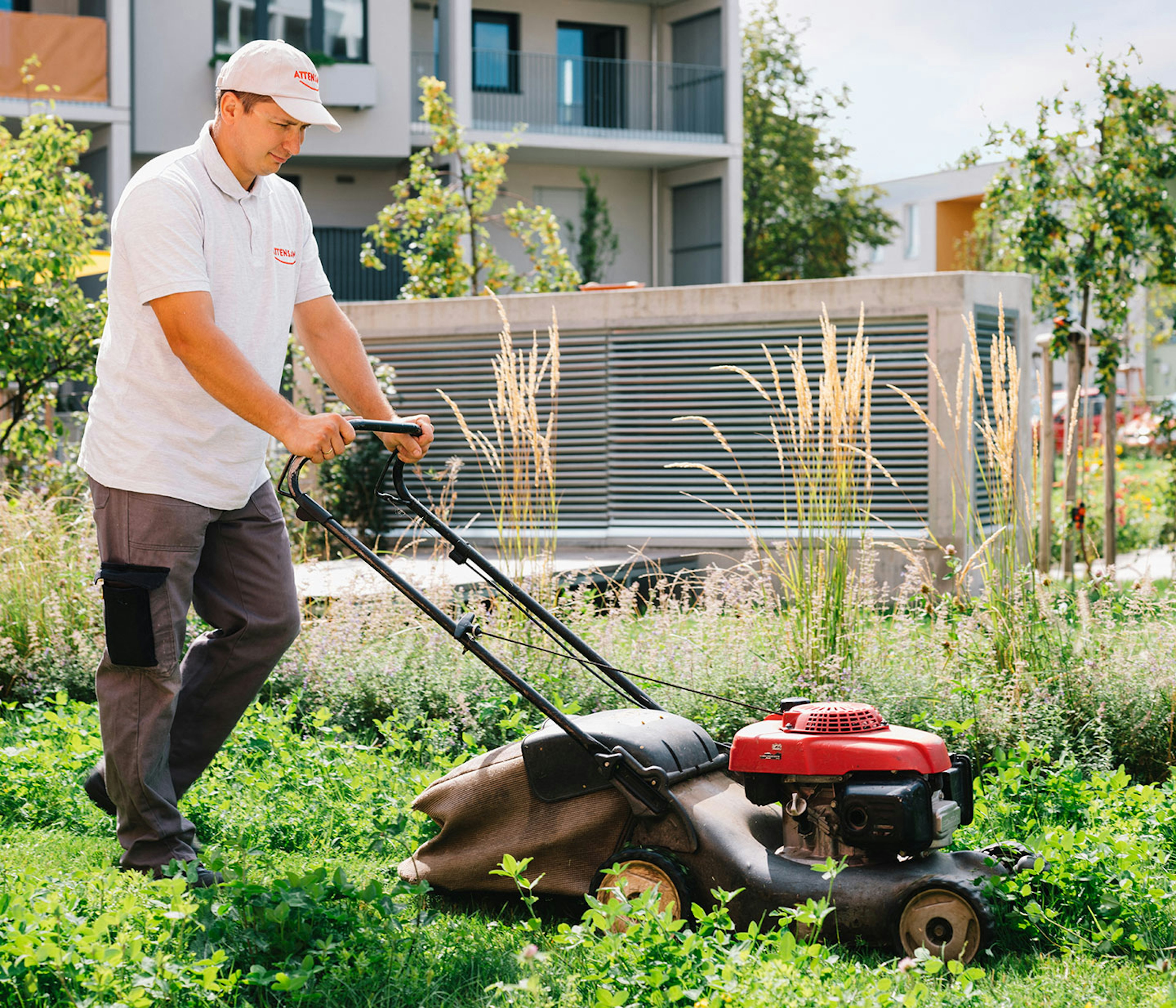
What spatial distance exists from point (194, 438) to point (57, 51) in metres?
16.4

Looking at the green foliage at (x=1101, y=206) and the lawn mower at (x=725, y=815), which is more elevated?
the green foliage at (x=1101, y=206)

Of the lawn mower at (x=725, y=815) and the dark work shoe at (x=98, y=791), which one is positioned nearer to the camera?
the lawn mower at (x=725, y=815)

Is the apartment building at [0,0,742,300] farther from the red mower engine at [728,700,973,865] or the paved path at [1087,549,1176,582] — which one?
the red mower engine at [728,700,973,865]

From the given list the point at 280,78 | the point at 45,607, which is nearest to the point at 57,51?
the point at 45,607

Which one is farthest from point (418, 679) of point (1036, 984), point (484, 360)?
point (484, 360)

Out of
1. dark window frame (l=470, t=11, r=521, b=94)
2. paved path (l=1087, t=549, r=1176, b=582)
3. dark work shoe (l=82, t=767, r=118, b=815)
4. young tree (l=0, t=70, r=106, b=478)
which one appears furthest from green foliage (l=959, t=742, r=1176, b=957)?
dark window frame (l=470, t=11, r=521, b=94)

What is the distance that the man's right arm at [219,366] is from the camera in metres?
2.99

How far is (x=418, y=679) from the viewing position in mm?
4898

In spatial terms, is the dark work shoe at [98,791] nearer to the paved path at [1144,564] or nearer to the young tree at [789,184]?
the paved path at [1144,564]

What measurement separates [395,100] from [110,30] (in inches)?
155

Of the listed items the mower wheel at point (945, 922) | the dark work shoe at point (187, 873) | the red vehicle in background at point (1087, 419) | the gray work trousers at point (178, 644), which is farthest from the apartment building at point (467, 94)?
the mower wheel at point (945, 922)

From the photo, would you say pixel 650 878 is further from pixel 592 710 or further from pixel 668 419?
pixel 668 419

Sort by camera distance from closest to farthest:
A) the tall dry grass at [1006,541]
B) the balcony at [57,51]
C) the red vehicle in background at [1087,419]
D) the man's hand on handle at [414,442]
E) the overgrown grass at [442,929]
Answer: the overgrown grass at [442,929] → the man's hand on handle at [414,442] → the tall dry grass at [1006,541] → the red vehicle in background at [1087,419] → the balcony at [57,51]

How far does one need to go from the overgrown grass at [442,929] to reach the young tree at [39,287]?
4288mm
